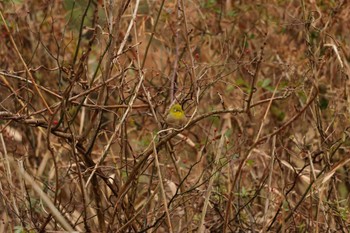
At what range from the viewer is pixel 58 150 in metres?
4.73

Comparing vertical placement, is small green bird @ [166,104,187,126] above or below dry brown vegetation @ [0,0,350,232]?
above

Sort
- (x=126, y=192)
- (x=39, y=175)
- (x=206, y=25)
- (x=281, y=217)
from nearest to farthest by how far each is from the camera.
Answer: (x=126, y=192) → (x=281, y=217) → (x=39, y=175) → (x=206, y=25)

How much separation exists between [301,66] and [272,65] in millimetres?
231

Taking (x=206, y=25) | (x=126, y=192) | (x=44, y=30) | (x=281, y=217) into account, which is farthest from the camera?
(x=44, y=30)

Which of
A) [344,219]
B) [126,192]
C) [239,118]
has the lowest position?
[239,118]

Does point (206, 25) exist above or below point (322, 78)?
above

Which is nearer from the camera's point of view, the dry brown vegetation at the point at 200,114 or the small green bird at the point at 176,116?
the small green bird at the point at 176,116

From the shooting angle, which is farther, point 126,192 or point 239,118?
point 239,118

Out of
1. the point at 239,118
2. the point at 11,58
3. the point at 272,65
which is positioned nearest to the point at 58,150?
the point at 11,58

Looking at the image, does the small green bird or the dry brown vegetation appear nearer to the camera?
the small green bird

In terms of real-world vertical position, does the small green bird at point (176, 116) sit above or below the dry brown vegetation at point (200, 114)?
above

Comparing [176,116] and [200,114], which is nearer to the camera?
[176,116]

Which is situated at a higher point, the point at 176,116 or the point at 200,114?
the point at 176,116

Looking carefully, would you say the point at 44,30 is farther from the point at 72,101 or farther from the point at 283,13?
the point at 72,101
